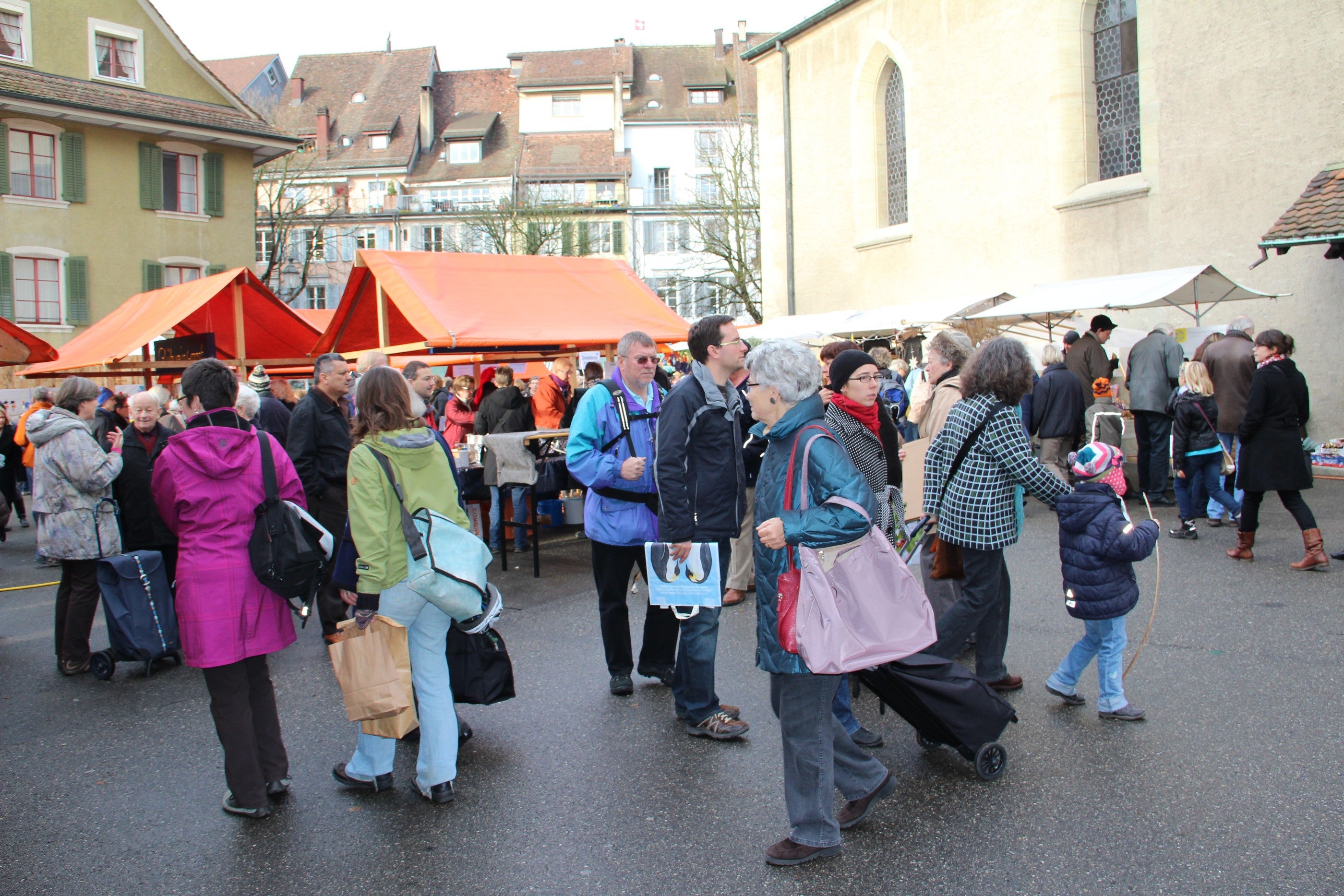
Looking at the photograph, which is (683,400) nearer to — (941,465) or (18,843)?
(941,465)

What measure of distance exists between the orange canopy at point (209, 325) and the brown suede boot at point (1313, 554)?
1075cm

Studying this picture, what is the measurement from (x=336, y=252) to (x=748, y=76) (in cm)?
2535

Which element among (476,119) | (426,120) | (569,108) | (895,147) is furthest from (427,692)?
(426,120)

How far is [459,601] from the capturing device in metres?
4.08

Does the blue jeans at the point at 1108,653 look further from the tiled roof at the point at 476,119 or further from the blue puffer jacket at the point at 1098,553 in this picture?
the tiled roof at the point at 476,119

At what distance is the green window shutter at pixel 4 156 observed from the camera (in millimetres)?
24609

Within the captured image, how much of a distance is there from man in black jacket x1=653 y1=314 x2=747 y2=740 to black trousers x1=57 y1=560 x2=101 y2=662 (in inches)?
155

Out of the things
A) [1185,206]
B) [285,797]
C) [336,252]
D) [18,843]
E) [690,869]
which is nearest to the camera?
[690,869]

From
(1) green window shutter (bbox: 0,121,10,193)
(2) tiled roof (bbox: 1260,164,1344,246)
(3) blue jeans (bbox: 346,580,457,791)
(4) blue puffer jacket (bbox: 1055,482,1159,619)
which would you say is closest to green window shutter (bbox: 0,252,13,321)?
(1) green window shutter (bbox: 0,121,10,193)

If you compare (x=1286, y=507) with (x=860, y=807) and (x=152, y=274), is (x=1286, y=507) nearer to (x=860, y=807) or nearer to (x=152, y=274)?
(x=860, y=807)

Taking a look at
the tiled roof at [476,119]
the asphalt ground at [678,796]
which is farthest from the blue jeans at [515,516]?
the tiled roof at [476,119]

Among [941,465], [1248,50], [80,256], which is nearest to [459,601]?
[941,465]

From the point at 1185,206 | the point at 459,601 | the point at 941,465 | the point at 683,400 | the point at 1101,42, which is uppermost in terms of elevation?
the point at 1101,42

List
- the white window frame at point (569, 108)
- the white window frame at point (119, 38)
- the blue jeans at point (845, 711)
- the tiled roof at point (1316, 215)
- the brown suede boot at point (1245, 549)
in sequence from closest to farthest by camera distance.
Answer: the blue jeans at point (845, 711) → the brown suede boot at point (1245, 549) → the tiled roof at point (1316, 215) → the white window frame at point (119, 38) → the white window frame at point (569, 108)
